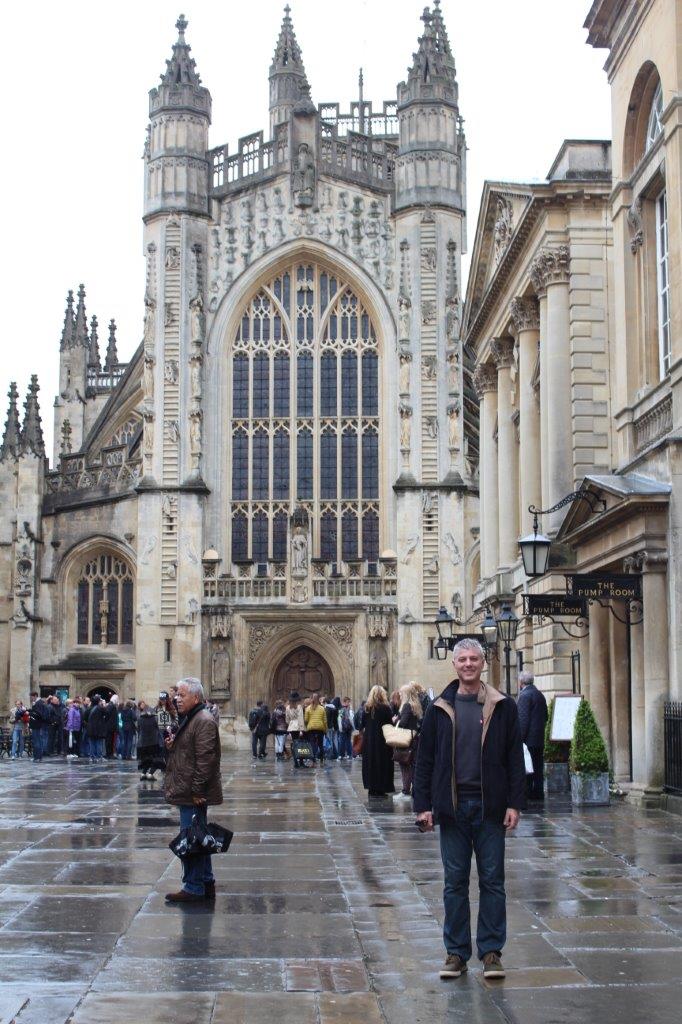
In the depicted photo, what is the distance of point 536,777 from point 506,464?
11.7 meters

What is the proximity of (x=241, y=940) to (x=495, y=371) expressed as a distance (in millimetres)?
22713

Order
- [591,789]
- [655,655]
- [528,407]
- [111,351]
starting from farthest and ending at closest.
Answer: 1. [111,351]
2. [528,407]
3. [591,789]
4. [655,655]

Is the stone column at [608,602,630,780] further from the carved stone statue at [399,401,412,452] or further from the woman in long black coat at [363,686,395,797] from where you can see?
the carved stone statue at [399,401,412,452]

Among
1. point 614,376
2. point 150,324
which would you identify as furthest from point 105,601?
point 614,376

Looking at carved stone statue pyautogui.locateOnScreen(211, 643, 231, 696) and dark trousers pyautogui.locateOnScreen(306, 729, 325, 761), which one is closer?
Result: dark trousers pyautogui.locateOnScreen(306, 729, 325, 761)

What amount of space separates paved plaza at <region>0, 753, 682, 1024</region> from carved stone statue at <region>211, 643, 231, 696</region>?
2623cm

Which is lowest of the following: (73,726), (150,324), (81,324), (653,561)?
(73,726)

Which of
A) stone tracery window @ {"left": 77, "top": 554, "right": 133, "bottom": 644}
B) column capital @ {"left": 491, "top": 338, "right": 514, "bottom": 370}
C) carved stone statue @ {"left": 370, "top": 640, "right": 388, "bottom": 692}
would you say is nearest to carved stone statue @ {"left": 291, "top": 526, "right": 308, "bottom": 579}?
carved stone statue @ {"left": 370, "top": 640, "right": 388, "bottom": 692}

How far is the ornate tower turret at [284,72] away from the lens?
54281 millimetres

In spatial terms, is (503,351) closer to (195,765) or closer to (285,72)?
(195,765)

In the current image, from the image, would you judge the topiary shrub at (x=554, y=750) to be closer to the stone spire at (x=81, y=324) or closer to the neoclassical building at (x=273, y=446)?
the neoclassical building at (x=273, y=446)

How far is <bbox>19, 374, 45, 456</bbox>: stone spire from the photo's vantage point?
45.7 m

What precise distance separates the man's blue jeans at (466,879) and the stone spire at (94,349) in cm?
4852

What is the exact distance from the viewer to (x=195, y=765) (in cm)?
966
